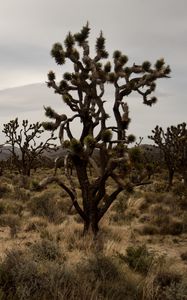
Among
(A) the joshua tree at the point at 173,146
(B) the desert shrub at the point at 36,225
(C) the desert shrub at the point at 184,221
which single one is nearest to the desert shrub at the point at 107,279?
(B) the desert shrub at the point at 36,225

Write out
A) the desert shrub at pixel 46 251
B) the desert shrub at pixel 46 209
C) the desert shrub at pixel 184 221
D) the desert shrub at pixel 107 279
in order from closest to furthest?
the desert shrub at pixel 107 279 < the desert shrub at pixel 46 251 < the desert shrub at pixel 184 221 < the desert shrub at pixel 46 209

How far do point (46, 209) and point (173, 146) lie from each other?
464 inches

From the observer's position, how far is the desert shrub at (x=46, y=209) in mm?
13070

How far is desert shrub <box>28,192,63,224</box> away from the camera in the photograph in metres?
13.1

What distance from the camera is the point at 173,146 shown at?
2383 centimetres

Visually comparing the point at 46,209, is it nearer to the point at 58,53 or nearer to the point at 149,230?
the point at 149,230

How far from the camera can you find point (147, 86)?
12.3m

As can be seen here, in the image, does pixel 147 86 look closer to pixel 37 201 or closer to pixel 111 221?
pixel 111 221

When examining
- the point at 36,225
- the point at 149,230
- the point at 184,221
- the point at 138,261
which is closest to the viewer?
the point at 138,261

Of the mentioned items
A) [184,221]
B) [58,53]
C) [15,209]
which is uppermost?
[58,53]

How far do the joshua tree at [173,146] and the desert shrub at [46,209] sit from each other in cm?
851

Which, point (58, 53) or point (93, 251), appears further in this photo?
point (58, 53)

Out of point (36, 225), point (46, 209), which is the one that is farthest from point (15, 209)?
point (36, 225)

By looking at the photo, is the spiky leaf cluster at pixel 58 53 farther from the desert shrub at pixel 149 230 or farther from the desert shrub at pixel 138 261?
the desert shrub at pixel 138 261
